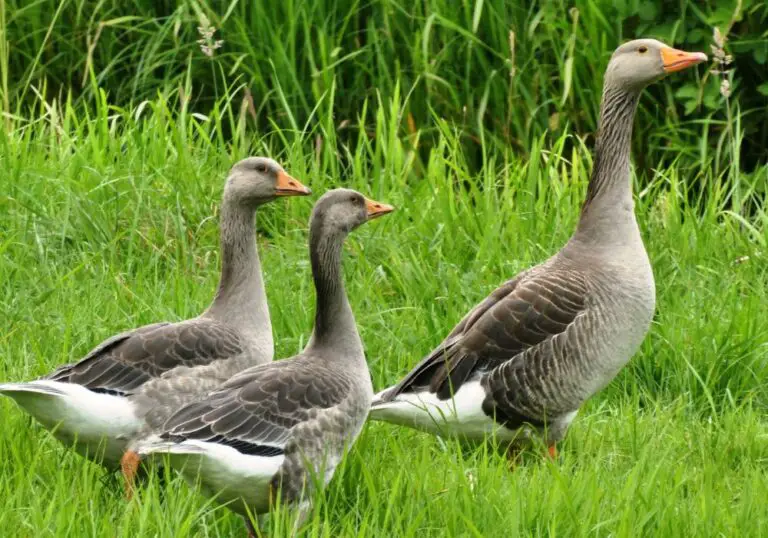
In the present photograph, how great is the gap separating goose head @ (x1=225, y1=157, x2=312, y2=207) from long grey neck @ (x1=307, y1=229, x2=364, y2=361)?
26.2 inches

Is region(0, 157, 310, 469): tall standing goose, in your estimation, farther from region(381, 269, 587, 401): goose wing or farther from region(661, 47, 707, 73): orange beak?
region(661, 47, 707, 73): orange beak

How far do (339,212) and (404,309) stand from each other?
1.32 metres

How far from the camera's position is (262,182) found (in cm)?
562

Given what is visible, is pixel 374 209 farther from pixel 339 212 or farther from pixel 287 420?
pixel 287 420

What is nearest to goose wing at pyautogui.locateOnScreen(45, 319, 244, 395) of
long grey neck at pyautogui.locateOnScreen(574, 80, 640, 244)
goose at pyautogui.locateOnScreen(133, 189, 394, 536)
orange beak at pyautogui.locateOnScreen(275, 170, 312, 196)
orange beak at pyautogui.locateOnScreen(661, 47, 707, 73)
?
goose at pyautogui.locateOnScreen(133, 189, 394, 536)

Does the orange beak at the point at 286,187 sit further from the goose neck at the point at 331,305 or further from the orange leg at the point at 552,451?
the orange leg at the point at 552,451

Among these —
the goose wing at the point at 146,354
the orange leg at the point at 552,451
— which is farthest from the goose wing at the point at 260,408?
the orange leg at the point at 552,451

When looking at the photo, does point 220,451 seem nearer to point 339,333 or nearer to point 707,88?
point 339,333

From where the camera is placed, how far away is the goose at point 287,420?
14.1 feet

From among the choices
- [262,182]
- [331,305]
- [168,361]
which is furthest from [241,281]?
[331,305]

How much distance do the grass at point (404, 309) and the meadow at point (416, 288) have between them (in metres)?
0.01

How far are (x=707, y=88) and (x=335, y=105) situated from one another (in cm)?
241

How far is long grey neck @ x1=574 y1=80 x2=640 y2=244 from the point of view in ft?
18.6

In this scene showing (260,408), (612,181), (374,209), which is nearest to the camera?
(260,408)
